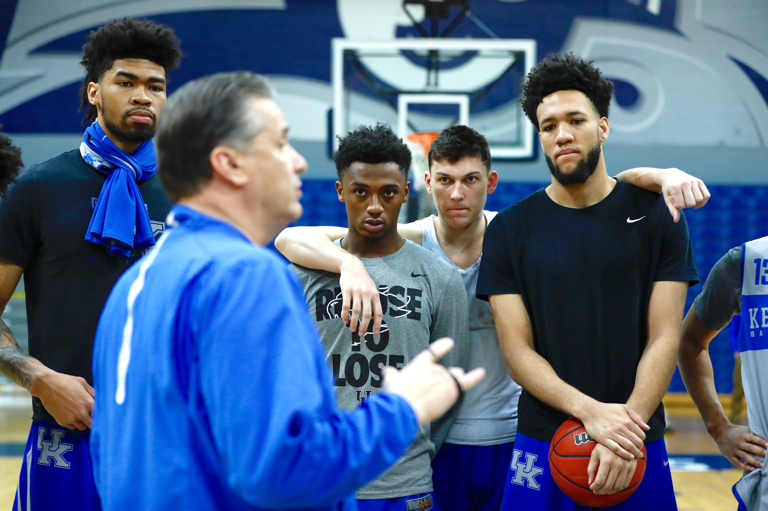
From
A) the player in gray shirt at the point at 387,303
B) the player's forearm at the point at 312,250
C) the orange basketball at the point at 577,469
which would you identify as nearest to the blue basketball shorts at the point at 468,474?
the player in gray shirt at the point at 387,303

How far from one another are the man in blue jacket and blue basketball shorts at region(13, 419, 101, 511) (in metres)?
1.25

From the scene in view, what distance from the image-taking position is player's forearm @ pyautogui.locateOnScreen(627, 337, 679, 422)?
2.32m

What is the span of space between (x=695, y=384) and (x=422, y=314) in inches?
49.7

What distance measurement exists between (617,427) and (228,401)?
1.56 meters

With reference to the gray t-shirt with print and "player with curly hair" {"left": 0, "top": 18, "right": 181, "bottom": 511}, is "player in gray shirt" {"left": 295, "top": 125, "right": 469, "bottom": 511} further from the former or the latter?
"player with curly hair" {"left": 0, "top": 18, "right": 181, "bottom": 511}

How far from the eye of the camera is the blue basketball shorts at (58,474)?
7.84 feet

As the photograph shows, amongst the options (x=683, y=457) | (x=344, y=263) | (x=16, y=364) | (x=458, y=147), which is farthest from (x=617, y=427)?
(x=683, y=457)

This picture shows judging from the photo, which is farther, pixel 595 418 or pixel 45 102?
pixel 45 102

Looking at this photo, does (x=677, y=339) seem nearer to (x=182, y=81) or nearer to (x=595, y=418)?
(x=595, y=418)

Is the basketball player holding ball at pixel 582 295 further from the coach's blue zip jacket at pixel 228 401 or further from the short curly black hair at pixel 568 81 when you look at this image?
the coach's blue zip jacket at pixel 228 401

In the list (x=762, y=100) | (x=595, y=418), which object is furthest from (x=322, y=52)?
(x=595, y=418)

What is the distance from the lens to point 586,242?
2.50 m

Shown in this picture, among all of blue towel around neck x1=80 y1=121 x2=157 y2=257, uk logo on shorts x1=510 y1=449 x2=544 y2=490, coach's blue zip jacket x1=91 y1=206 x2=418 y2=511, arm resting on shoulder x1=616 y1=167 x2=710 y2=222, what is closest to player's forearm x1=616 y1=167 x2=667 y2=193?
arm resting on shoulder x1=616 y1=167 x2=710 y2=222

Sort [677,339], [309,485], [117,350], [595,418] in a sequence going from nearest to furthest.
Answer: [309,485] < [117,350] < [595,418] < [677,339]
